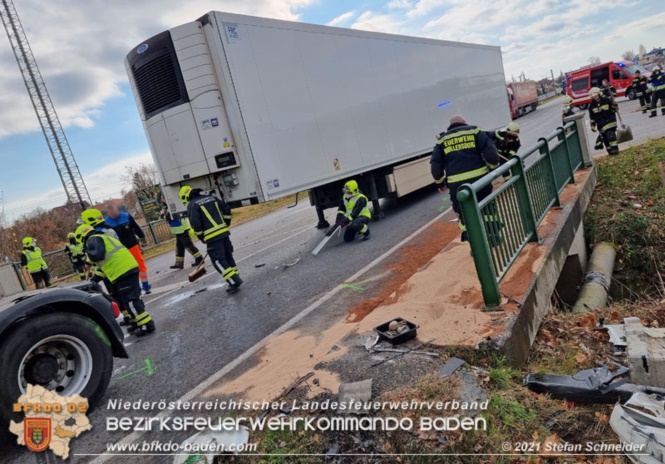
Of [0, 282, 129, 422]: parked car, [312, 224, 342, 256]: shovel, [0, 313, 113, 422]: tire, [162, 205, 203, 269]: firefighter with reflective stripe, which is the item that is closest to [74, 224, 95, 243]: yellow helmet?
[0, 282, 129, 422]: parked car

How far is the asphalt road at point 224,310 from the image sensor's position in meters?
4.00

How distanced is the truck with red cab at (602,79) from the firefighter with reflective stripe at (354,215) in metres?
21.9

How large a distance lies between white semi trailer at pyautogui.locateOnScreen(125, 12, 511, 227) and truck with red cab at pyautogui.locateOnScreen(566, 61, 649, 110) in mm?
19454

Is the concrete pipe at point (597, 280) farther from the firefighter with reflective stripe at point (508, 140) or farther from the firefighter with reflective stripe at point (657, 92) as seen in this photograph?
the firefighter with reflective stripe at point (657, 92)

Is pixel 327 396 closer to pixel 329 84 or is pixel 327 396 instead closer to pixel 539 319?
pixel 539 319

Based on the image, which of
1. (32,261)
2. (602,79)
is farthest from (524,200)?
(602,79)

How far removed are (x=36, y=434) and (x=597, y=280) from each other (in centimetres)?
605

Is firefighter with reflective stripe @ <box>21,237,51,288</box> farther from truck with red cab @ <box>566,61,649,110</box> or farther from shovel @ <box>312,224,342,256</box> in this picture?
truck with red cab @ <box>566,61,649,110</box>

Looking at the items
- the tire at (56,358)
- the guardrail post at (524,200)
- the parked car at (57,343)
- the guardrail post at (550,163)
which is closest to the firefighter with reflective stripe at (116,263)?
the parked car at (57,343)

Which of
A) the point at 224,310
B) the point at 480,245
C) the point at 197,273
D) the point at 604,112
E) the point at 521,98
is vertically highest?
the point at 521,98

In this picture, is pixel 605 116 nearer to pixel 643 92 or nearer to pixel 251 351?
pixel 251 351

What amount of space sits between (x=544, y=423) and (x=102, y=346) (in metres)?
3.50

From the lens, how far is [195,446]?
2.62 meters

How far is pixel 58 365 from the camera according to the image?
11.7 ft
